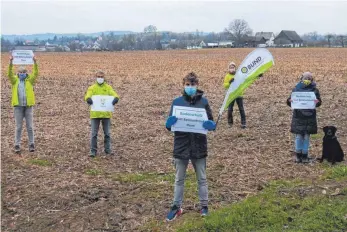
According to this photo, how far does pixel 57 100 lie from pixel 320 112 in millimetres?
10967

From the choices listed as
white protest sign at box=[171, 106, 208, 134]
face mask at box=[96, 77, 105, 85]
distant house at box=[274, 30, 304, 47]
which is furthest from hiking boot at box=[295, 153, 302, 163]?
distant house at box=[274, 30, 304, 47]

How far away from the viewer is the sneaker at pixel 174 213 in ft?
23.7

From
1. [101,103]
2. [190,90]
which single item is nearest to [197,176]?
[190,90]

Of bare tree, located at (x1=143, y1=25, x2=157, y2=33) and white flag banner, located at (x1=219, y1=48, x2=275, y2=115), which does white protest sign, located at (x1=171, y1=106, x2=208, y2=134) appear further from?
bare tree, located at (x1=143, y1=25, x2=157, y2=33)

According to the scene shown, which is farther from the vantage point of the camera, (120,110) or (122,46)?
(122,46)

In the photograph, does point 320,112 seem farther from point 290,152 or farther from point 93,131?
point 93,131

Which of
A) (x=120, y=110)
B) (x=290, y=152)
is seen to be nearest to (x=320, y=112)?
(x=290, y=152)

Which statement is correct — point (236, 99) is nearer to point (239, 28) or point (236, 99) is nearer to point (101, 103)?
point (101, 103)

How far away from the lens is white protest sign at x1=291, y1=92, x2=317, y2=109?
10109 mm

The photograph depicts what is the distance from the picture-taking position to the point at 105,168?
10117mm

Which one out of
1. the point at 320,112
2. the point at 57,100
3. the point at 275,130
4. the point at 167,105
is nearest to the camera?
the point at 275,130

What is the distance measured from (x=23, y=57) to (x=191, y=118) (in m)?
6.12

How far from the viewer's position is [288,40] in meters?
131

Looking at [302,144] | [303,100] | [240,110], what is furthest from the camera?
[240,110]
